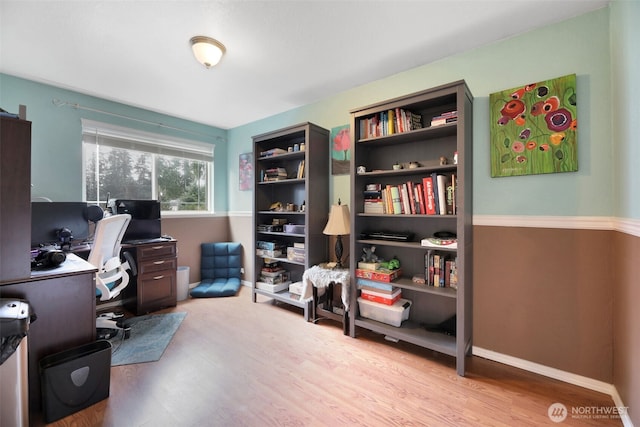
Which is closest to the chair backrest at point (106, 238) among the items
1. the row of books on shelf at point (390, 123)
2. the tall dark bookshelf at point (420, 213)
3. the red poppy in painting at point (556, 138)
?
the tall dark bookshelf at point (420, 213)

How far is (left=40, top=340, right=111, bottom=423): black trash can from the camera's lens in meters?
1.38

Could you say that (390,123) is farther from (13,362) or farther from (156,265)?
(156,265)

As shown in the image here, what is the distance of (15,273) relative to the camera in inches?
54.1

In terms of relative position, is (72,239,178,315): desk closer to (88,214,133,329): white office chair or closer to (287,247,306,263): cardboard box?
(88,214,133,329): white office chair

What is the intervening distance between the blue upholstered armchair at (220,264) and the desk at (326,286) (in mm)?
1470

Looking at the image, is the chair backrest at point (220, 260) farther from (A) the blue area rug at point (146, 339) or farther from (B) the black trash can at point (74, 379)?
(B) the black trash can at point (74, 379)

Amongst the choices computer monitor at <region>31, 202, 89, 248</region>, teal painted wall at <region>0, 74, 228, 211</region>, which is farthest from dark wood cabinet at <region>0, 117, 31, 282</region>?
teal painted wall at <region>0, 74, 228, 211</region>

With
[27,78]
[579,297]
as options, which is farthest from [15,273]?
[579,297]

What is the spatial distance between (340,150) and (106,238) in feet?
7.73

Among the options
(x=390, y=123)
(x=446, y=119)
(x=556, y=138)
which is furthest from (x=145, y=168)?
(x=556, y=138)

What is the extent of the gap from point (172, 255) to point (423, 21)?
336 cm

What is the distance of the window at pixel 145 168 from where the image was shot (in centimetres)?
299

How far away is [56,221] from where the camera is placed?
2.46 m

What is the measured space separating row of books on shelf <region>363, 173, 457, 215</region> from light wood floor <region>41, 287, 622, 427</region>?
1.17 m
